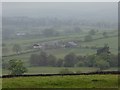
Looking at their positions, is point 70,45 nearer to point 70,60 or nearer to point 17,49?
point 17,49

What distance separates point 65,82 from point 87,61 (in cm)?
5215

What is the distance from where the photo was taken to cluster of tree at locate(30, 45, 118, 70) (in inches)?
2923

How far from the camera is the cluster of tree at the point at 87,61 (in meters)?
74.2

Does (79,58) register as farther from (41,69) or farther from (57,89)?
(57,89)

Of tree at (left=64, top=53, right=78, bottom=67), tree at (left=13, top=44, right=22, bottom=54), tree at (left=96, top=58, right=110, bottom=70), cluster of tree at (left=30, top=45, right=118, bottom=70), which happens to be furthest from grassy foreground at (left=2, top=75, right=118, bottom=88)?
tree at (left=13, top=44, right=22, bottom=54)

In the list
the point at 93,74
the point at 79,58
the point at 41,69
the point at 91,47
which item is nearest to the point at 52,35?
the point at 91,47

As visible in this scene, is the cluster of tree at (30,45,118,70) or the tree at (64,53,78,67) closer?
the cluster of tree at (30,45,118,70)

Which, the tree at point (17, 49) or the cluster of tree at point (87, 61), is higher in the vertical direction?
the tree at point (17, 49)

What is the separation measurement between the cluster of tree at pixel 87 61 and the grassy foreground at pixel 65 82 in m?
36.3

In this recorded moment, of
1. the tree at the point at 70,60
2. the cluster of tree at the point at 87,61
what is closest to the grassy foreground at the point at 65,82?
the cluster of tree at the point at 87,61

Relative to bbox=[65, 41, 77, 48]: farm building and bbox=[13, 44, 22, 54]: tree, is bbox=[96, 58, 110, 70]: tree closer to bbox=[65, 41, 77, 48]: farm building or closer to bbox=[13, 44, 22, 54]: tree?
bbox=[65, 41, 77, 48]: farm building

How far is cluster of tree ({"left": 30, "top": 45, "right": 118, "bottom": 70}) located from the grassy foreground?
36.3 metres

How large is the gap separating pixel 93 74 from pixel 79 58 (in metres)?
55.9

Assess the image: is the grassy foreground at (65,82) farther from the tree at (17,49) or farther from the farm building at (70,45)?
the farm building at (70,45)
